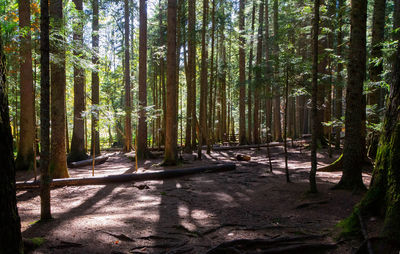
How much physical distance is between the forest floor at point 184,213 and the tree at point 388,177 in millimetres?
598

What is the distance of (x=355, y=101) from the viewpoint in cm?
710

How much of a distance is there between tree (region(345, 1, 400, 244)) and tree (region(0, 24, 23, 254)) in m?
4.37

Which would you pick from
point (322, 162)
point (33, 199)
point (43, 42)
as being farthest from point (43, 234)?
point (322, 162)

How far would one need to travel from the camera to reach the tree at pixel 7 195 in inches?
110

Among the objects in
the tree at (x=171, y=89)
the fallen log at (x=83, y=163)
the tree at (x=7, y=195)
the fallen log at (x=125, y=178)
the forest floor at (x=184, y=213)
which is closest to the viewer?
the tree at (x=7, y=195)

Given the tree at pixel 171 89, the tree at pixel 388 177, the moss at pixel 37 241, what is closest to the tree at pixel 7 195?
the moss at pixel 37 241

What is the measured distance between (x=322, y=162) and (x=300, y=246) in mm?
9855

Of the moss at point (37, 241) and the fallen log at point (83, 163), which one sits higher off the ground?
the moss at point (37, 241)

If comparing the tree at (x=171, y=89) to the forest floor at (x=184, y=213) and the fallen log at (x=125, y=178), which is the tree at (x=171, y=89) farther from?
the forest floor at (x=184, y=213)

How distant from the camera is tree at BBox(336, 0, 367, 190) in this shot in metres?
7.04

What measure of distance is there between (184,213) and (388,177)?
4287 millimetres

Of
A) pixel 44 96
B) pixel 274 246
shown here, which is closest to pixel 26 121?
pixel 44 96

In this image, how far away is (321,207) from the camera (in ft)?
20.2

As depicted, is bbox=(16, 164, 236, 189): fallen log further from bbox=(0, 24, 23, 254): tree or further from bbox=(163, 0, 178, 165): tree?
bbox=(0, 24, 23, 254): tree
